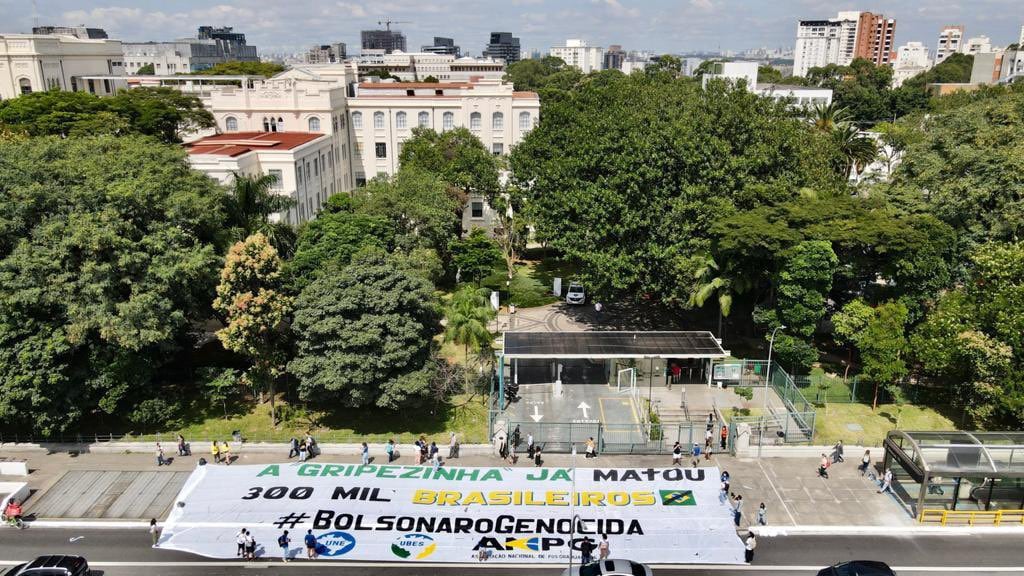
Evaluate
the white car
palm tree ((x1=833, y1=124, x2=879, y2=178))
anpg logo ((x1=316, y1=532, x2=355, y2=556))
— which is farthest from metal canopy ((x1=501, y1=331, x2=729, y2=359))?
palm tree ((x1=833, y1=124, x2=879, y2=178))

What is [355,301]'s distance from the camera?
119 ft

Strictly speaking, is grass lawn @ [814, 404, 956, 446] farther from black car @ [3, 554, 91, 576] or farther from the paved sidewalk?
black car @ [3, 554, 91, 576]

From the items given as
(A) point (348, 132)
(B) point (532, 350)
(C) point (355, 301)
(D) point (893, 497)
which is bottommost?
(D) point (893, 497)

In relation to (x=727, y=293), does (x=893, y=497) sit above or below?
below

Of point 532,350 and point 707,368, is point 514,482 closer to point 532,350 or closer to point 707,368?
point 532,350

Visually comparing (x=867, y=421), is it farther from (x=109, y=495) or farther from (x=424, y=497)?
(x=109, y=495)

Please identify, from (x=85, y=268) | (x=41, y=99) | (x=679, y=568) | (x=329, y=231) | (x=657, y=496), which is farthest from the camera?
(x=41, y=99)

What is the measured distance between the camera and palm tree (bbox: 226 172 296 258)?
4478cm

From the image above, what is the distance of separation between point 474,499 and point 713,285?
2075 cm

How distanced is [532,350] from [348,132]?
49814 mm

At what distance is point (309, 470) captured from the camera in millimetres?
33344

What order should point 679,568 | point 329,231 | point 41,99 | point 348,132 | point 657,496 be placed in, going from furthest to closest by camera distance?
point 348,132, point 41,99, point 329,231, point 657,496, point 679,568

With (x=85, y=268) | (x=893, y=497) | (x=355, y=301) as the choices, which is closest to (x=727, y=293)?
(x=893, y=497)

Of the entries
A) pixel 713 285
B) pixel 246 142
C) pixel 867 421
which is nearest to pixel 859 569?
pixel 867 421
